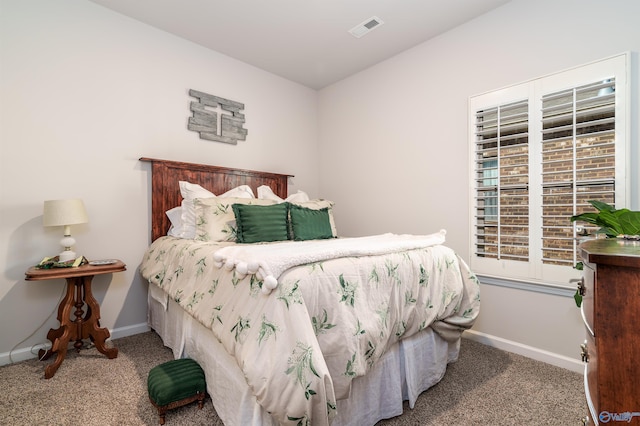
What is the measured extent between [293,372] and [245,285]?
0.45 meters

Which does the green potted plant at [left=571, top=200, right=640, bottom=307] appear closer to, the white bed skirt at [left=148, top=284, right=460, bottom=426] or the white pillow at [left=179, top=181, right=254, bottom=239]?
the white bed skirt at [left=148, top=284, right=460, bottom=426]

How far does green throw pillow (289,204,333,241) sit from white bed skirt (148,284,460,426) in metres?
1.10

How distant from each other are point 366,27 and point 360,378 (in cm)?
285

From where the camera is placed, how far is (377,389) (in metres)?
1.55

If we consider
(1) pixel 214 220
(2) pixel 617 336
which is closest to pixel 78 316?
(1) pixel 214 220

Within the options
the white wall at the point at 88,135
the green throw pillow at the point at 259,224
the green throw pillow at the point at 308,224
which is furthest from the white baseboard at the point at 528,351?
the white wall at the point at 88,135

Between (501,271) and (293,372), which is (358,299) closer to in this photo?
(293,372)

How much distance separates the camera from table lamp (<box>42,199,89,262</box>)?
210 cm

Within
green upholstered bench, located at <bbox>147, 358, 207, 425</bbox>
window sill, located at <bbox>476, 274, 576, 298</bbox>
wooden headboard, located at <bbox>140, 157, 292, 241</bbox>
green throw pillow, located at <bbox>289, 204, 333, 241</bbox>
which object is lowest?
green upholstered bench, located at <bbox>147, 358, 207, 425</bbox>

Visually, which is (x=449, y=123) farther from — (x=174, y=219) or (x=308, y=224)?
(x=174, y=219)

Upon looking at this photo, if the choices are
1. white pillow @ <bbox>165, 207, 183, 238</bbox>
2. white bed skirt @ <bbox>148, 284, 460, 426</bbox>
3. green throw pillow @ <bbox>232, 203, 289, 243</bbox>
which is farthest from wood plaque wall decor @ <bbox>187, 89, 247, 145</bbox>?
white bed skirt @ <bbox>148, 284, 460, 426</bbox>

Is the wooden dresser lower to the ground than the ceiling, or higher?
lower

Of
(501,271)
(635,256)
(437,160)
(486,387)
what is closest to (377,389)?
(486,387)

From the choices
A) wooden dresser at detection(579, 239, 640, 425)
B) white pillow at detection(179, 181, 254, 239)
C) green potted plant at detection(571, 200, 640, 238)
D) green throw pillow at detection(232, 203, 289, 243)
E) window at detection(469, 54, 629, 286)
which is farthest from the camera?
white pillow at detection(179, 181, 254, 239)
